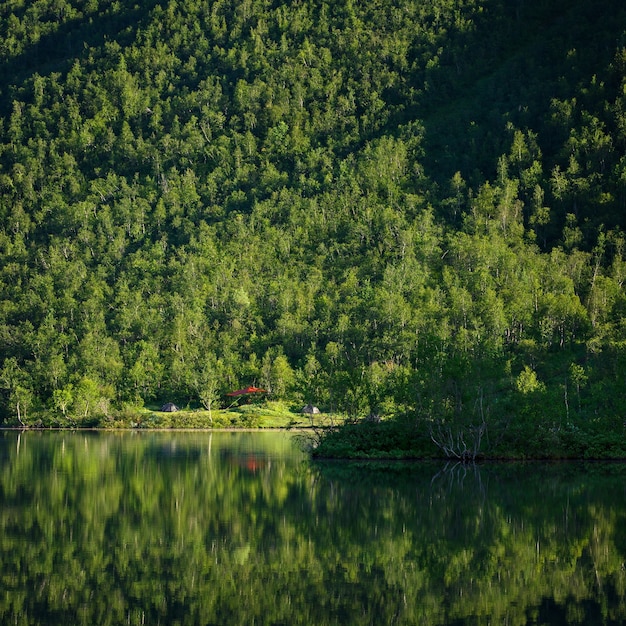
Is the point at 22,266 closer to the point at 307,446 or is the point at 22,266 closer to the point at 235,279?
the point at 235,279

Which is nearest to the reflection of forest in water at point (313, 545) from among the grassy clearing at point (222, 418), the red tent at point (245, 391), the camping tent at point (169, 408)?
the grassy clearing at point (222, 418)

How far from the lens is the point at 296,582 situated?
3131 cm

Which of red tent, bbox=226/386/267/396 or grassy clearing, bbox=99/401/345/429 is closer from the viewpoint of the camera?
grassy clearing, bbox=99/401/345/429

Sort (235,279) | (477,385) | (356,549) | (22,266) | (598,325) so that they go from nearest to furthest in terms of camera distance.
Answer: (356,549) → (477,385) → (598,325) → (235,279) → (22,266)

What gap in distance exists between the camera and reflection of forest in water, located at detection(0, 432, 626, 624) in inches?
1115

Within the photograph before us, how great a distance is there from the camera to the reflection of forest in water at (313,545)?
92.9ft

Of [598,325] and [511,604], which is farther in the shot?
[598,325]

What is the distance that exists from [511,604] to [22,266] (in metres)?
182

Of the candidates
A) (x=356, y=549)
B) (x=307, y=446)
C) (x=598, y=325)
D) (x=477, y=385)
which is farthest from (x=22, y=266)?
(x=356, y=549)

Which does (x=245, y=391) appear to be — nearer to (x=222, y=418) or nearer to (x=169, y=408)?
(x=169, y=408)

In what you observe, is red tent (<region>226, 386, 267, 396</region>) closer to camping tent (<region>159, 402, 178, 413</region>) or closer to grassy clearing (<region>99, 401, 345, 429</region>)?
grassy clearing (<region>99, 401, 345, 429</region>)

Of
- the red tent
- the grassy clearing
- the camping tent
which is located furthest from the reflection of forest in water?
the red tent

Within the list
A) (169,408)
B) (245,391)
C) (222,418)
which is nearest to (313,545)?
(222,418)

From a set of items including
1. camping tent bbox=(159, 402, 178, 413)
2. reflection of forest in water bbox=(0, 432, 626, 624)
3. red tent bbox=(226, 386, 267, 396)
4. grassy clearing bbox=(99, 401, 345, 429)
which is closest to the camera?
reflection of forest in water bbox=(0, 432, 626, 624)
